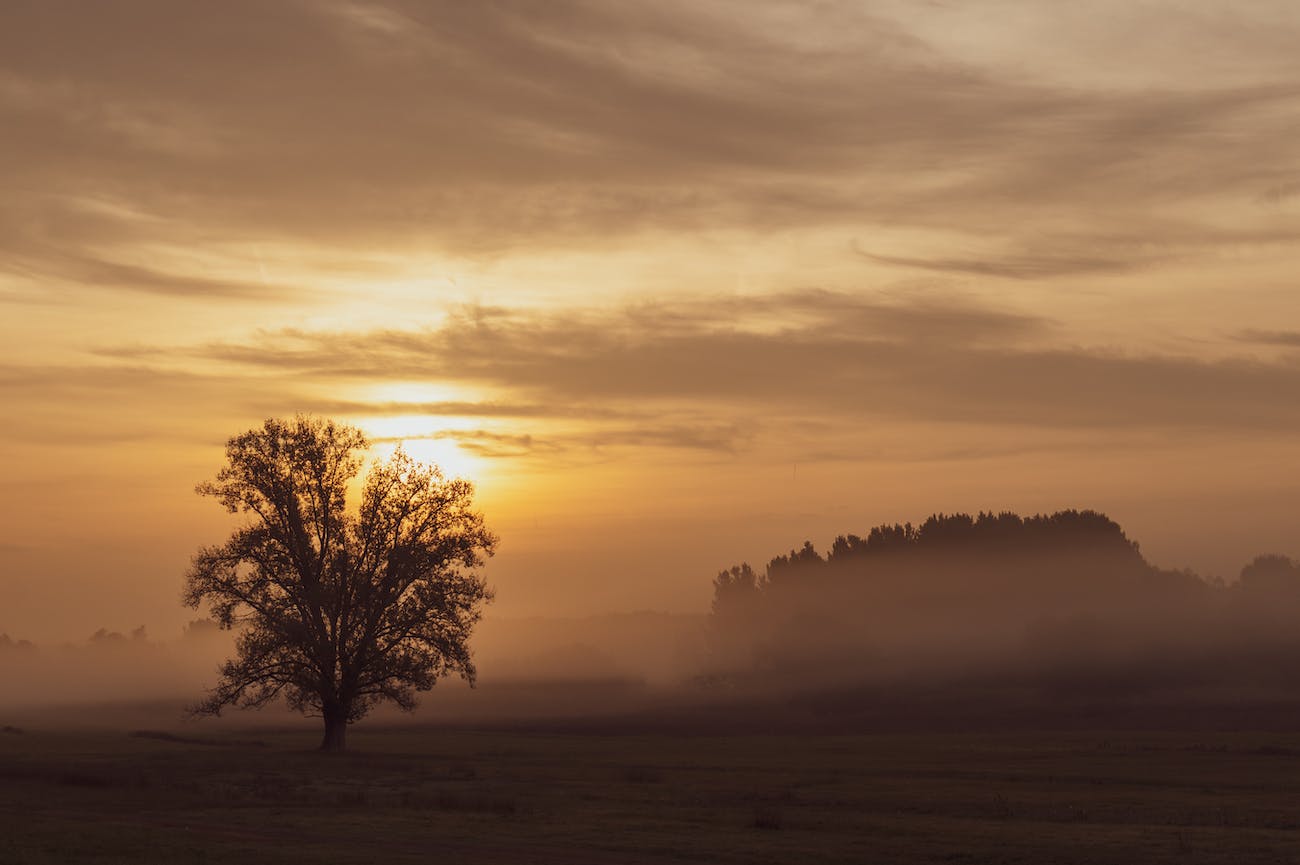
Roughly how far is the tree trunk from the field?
6.37ft

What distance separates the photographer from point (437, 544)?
89.5m

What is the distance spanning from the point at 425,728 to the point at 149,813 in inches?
3873

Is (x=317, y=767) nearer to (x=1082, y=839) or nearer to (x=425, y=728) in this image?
(x=1082, y=839)

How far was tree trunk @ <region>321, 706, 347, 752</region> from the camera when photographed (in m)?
89.5

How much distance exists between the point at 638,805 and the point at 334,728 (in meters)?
36.0

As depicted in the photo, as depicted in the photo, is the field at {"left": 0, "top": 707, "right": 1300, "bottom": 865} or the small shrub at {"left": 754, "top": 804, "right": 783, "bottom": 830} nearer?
the field at {"left": 0, "top": 707, "right": 1300, "bottom": 865}

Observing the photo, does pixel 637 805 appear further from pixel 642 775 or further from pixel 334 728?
pixel 334 728

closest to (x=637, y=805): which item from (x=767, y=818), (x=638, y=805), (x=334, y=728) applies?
(x=638, y=805)

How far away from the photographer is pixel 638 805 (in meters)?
60.1

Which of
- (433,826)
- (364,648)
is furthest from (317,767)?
(433,826)

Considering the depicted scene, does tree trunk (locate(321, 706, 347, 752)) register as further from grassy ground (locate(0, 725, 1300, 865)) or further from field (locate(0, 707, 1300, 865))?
field (locate(0, 707, 1300, 865))

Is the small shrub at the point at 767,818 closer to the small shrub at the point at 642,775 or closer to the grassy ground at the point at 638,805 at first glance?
the grassy ground at the point at 638,805

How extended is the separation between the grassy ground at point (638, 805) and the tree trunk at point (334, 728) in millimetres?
1497

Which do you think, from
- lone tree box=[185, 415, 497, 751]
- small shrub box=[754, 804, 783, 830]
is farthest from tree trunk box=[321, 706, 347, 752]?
small shrub box=[754, 804, 783, 830]
